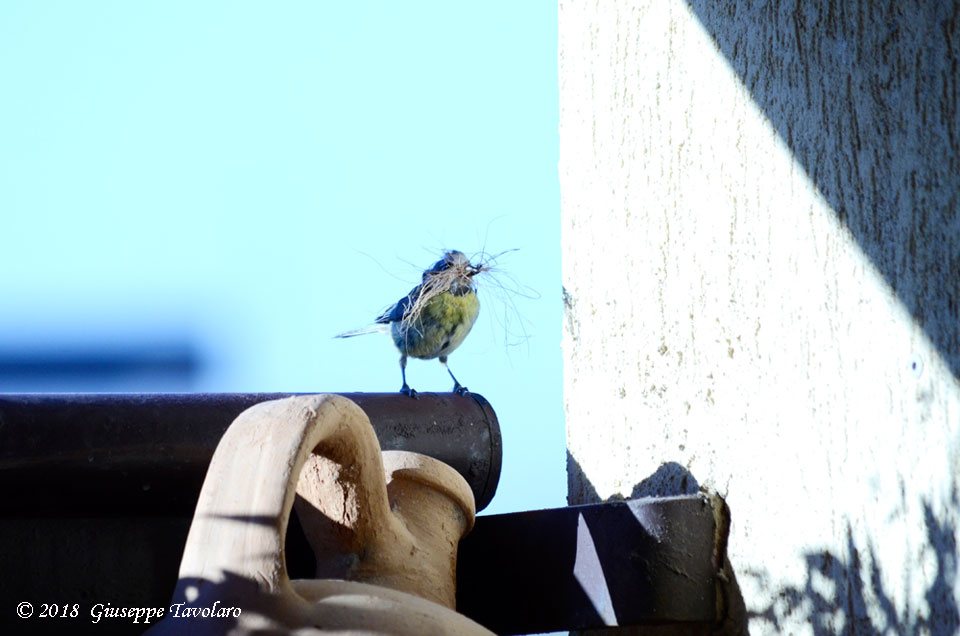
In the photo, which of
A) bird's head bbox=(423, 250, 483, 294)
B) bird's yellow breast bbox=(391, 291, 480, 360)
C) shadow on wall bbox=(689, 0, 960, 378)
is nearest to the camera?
shadow on wall bbox=(689, 0, 960, 378)

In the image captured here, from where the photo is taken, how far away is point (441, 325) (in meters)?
1.79

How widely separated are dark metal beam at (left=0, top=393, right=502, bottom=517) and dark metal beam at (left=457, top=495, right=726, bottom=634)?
410 mm

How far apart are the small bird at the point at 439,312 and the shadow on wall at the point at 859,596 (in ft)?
2.23

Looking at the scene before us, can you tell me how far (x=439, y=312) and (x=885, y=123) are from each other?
963 mm

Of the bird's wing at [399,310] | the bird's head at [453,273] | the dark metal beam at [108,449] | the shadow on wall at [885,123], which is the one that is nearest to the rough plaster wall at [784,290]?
the shadow on wall at [885,123]

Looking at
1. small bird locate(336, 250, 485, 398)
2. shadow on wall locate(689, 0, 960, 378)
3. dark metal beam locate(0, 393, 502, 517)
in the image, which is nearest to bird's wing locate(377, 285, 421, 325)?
small bird locate(336, 250, 485, 398)

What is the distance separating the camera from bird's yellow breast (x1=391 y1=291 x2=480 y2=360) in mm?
1765

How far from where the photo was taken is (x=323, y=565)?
97 centimetres

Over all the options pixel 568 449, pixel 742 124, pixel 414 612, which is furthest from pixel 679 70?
pixel 414 612

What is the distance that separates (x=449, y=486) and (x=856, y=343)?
47 cm

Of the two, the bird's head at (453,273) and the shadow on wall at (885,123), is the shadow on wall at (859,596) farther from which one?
the bird's head at (453,273)

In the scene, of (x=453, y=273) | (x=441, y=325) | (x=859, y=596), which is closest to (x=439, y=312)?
(x=441, y=325)

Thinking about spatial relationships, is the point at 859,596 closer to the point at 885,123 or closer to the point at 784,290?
the point at 784,290

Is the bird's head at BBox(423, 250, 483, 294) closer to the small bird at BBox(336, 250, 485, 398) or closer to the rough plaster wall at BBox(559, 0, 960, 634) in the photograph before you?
the small bird at BBox(336, 250, 485, 398)
